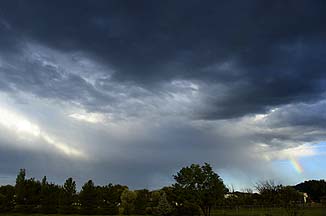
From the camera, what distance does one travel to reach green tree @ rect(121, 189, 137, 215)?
7325cm

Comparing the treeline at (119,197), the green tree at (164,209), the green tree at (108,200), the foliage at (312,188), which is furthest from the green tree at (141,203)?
the foliage at (312,188)

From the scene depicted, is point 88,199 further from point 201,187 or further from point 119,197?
point 201,187

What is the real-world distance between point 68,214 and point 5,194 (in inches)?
547

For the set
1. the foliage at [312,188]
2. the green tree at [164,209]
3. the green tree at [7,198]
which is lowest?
the green tree at [164,209]

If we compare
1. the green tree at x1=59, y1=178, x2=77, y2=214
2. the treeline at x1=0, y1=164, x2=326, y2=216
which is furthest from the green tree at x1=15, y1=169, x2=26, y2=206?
the green tree at x1=59, y1=178, x2=77, y2=214

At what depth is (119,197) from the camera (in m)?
80.4

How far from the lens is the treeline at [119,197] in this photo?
211 ft

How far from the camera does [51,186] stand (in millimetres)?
77500

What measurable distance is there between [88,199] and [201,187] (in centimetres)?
2386

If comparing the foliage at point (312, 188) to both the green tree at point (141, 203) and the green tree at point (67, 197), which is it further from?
the green tree at point (67, 197)

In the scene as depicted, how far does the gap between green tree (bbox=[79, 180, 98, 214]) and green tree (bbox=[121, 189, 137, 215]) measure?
18.4 feet

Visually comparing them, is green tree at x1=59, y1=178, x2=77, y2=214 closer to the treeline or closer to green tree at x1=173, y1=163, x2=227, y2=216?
the treeline

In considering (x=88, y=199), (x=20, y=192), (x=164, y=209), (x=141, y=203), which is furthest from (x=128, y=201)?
(x=20, y=192)

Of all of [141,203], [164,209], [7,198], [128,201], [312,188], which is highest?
[312,188]
